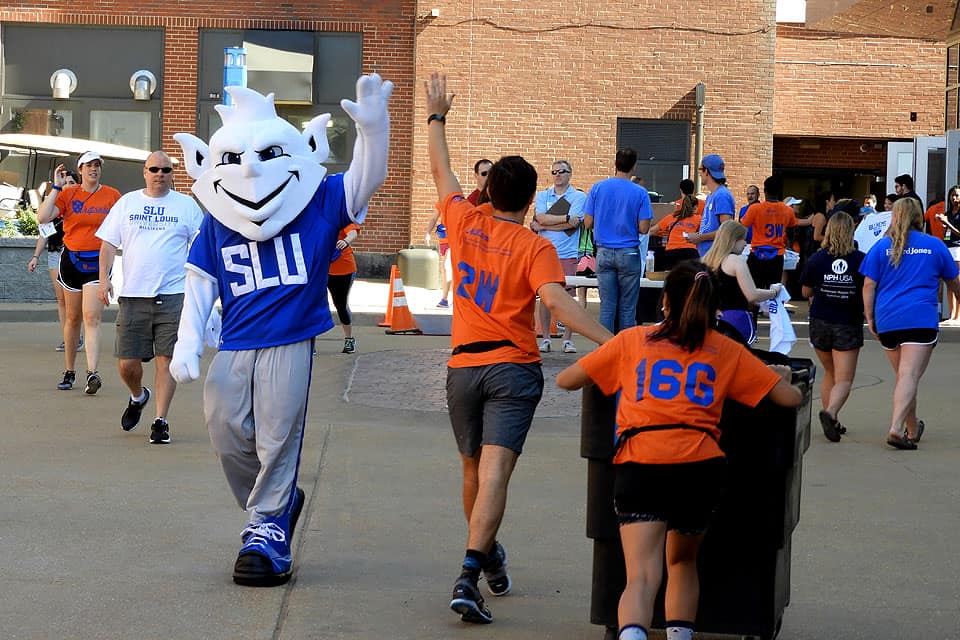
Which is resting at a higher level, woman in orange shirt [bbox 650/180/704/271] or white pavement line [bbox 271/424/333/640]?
woman in orange shirt [bbox 650/180/704/271]

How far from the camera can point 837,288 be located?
9.73 meters

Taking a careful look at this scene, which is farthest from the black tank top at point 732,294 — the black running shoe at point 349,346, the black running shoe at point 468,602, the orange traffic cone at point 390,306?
the orange traffic cone at point 390,306

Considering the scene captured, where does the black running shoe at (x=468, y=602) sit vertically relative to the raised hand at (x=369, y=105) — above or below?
below

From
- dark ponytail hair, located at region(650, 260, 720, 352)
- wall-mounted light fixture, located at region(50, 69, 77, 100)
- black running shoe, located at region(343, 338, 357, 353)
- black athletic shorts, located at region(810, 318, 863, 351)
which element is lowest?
black running shoe, located at region(343, 338, 357, 353)

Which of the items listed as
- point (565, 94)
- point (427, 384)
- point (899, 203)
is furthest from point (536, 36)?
point (899, 203)

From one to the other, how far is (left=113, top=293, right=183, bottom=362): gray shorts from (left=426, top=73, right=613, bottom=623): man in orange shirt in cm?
409

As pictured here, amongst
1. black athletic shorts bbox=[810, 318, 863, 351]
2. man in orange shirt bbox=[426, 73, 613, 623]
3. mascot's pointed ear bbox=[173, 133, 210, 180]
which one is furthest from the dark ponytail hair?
black athletic shorts bbox=[810, 318, 863, 351]

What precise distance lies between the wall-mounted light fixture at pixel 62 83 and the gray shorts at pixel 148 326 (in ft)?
55.1

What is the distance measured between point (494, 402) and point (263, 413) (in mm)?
1065

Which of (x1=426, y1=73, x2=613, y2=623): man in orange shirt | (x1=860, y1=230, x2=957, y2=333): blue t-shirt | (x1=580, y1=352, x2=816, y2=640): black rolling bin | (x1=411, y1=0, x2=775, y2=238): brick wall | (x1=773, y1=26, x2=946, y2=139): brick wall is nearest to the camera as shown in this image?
(x1=580, y1=352, x2=816, y2=640): black rolling bin

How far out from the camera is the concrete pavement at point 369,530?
535 centimetres

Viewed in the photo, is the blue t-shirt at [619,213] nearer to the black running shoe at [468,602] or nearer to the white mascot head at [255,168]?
the white mascot head at [255,168]

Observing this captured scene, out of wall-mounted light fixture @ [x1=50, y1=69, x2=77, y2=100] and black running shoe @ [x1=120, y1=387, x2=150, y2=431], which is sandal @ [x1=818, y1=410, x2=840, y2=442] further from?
wall-mounted light fixture @ [x1=50, y1=69, x2=77, y2=100]

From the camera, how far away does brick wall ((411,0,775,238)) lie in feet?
79.1
